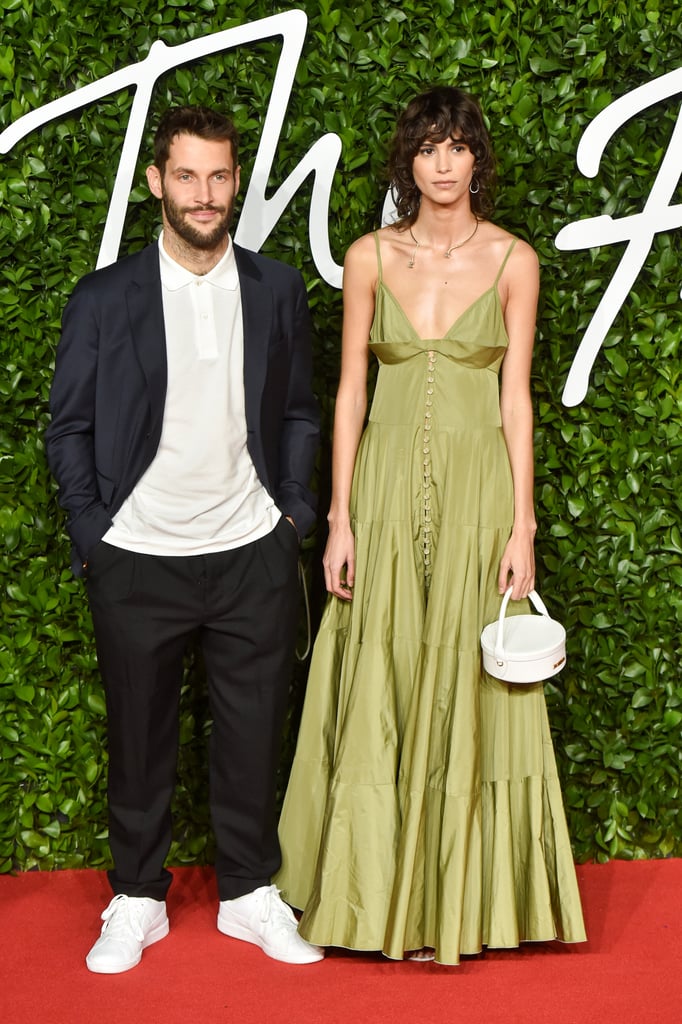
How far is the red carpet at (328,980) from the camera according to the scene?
3.23 m

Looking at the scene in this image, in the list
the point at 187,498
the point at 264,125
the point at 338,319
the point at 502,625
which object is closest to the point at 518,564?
the point at 502,625

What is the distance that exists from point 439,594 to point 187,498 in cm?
69

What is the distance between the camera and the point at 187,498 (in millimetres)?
3422

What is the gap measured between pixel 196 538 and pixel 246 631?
285 mm

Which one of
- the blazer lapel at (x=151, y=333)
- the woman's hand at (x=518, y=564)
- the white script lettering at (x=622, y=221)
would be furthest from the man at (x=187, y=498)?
the white script lettering at (x=622, y=221)

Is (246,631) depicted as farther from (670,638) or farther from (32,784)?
(670,638)

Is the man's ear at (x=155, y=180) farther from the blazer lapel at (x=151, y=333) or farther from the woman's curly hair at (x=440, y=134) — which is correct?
the woman's curly hair at (x=440, y=134)

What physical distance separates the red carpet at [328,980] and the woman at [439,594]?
0.09 meters

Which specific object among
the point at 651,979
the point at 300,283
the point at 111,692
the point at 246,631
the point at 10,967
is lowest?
the point at 10,967

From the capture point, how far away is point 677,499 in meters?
4.00

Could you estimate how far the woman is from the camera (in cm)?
340

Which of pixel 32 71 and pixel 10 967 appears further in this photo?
pixel 32 71

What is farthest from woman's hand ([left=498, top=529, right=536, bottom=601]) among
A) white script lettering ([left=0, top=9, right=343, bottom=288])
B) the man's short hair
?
the man's short hair

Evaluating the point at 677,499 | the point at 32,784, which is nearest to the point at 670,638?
the point at 677,499
